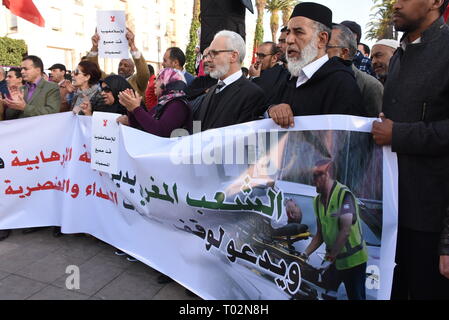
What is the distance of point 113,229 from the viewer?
3.49 metres

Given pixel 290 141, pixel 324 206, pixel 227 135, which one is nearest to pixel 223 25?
pixel 227 135

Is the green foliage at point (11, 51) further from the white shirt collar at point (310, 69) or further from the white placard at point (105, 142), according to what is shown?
the white shirt collar at point (310, 69)

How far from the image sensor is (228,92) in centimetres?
278

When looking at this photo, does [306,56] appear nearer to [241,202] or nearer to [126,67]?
[241,202]

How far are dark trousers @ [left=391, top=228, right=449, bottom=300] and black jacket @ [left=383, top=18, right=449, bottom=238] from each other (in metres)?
0.05

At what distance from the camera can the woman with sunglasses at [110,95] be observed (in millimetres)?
3799

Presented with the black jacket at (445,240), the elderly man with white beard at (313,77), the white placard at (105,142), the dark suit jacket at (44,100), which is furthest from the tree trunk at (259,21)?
the black jacket at (445,240)

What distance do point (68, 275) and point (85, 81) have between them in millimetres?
2209

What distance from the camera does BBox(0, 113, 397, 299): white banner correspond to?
6.28ft

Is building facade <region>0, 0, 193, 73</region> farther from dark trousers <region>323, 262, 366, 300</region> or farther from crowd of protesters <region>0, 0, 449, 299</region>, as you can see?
dark trousers <region>323, 262, 366, 300</region>

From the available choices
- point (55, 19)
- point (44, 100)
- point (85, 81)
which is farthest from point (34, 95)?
point (55, 19)

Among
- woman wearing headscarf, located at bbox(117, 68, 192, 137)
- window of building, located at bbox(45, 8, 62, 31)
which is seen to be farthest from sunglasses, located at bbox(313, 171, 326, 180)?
window of building, located at bbox(45, 8, 62, 31)
